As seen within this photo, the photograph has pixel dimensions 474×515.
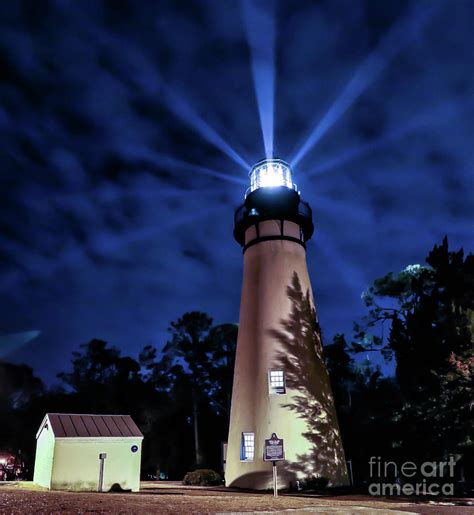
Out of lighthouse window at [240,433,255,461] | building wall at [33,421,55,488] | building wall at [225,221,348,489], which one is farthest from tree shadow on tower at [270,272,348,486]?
building wall at [33,421,55,488]

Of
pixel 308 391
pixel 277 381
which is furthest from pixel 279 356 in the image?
pixel 308 391

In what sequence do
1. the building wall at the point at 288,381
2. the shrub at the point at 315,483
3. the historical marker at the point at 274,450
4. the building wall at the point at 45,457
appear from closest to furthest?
the historical marker at the point at 274,450 < the building wall at the point at 45,457 < the shrub at the point at 315,483 < the building wall at the point at 288,381

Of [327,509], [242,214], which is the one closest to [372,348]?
[242,214]

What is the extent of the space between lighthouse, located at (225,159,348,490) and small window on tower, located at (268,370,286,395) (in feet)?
0.13

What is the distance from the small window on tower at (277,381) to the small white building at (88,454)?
221 inches

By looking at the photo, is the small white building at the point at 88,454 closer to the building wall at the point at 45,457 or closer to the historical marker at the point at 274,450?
the building wall at the point at 45,457

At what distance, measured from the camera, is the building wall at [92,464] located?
56.1 ft

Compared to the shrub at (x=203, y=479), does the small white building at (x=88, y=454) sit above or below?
above

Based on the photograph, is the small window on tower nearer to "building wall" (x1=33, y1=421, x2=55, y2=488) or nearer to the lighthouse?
the lighthouse

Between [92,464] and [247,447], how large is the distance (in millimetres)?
6066

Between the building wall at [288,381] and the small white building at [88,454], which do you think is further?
the building wall at [288,381]

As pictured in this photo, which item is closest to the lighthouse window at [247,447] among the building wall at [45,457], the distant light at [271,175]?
the building wall at [45,457]

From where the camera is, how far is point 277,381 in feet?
67.7

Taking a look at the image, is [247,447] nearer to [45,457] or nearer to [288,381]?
[288,381]
